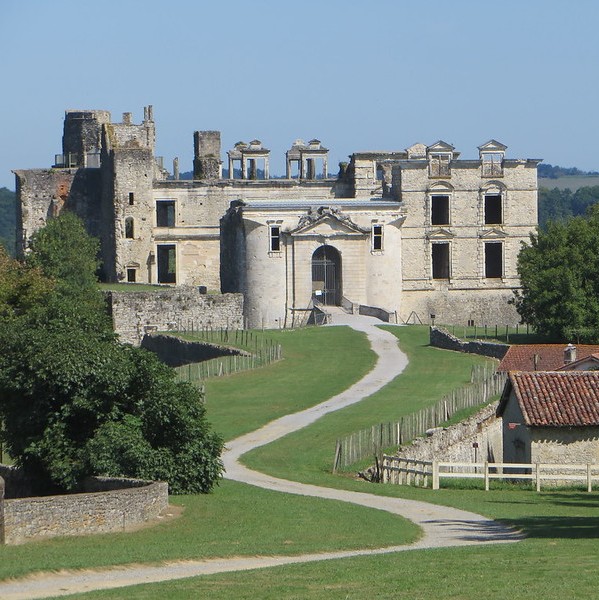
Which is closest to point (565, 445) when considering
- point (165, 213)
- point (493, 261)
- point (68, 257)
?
point (68, 257)

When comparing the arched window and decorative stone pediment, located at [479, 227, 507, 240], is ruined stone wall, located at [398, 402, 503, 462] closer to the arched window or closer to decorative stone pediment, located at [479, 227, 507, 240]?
decorative stone pediment, located at [479, 227, 507, 240]

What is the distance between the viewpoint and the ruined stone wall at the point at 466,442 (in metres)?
49.0

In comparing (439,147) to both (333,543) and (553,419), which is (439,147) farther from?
(333,543)

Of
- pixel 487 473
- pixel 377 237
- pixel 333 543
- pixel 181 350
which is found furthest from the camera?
pixel 377 237

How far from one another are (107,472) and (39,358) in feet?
10.3

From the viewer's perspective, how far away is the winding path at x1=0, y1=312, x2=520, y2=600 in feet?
82.0

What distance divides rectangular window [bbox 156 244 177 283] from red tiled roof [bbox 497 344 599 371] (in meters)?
43.1

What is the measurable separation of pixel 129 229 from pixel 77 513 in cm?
7037

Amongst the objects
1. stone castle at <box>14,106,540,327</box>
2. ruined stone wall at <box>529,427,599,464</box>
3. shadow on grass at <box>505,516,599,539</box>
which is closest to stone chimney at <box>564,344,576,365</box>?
ruined stone wall at <box>529,427,599,464</box>

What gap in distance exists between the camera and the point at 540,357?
6169 centimetres

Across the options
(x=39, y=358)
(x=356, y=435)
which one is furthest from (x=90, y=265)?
(x=39, y=358)

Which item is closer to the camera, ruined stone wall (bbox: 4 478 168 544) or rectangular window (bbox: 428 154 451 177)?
ruined stone wall (bbox: 4 478 168 544)

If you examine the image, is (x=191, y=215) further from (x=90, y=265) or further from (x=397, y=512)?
(x=397, y=512)

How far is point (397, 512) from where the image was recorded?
1409 inches
